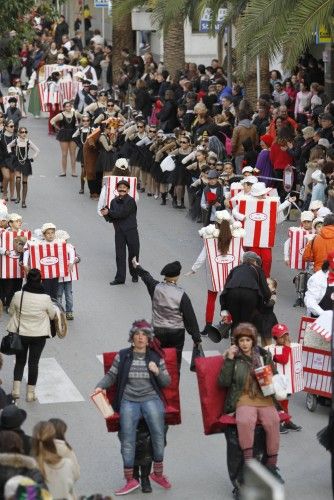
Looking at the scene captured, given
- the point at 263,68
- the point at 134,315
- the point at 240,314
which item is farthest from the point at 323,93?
the point at 240,314

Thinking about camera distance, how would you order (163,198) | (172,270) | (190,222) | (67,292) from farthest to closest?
1. (163,198)
2. (190,222)
3. (67,292)
4. (172,270)

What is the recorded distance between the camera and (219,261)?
58.8 feet

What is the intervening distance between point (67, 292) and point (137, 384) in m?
6.49

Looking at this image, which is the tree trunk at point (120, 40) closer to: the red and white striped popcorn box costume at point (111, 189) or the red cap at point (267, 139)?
the red cap at point (267, 139)

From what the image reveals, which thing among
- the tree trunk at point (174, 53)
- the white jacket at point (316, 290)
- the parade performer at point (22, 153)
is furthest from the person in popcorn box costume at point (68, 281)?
A: the tree trunk at point (174, 53)

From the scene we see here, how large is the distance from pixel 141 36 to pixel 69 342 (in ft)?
115

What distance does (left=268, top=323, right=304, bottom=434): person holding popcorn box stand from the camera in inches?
563

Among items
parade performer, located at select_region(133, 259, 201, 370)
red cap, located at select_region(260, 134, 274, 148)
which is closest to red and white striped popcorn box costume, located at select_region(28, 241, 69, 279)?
parade performer, located at select_region(133, 259, 201, 370)

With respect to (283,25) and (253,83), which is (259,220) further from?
(253,83)

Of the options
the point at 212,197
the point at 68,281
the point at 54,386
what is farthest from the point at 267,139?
the point at 54,386

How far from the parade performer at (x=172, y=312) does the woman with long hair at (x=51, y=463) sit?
14.3ft

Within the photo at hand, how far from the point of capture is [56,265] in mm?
18125

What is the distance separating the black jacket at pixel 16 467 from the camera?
9429 mm

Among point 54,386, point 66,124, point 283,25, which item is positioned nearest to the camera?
point 54,386
